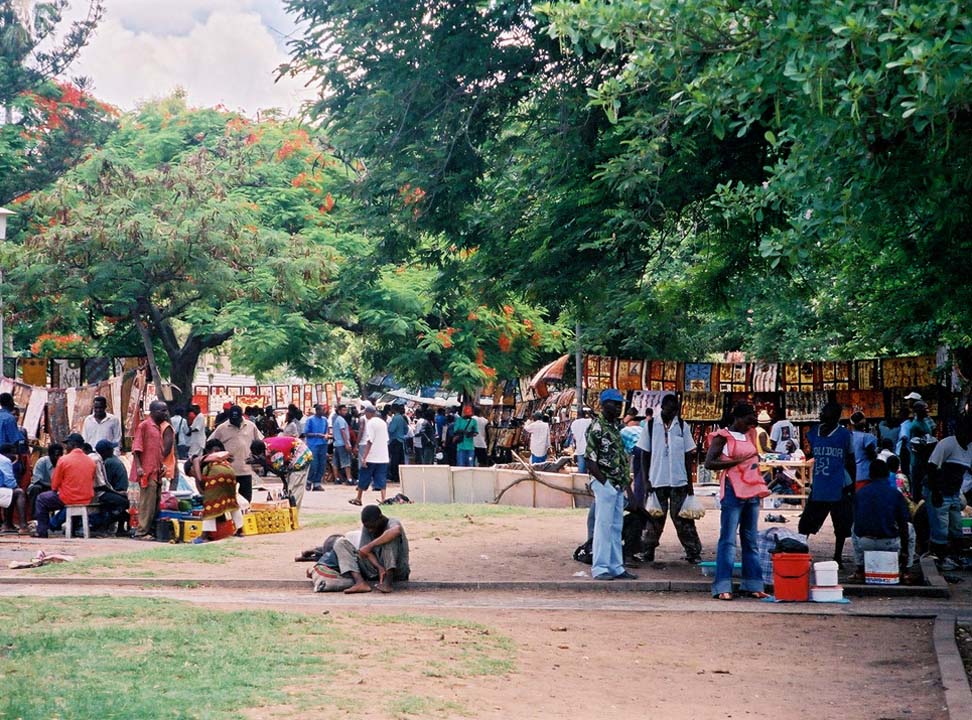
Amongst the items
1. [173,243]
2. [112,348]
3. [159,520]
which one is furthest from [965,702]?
[112,348]

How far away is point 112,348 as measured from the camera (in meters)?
32.2

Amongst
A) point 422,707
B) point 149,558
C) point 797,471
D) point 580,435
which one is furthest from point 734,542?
point 797,471

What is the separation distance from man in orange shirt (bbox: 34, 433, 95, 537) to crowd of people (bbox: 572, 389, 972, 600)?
7340mm

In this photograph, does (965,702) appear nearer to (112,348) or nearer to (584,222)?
(584,222)

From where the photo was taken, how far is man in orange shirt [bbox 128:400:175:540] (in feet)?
58.0

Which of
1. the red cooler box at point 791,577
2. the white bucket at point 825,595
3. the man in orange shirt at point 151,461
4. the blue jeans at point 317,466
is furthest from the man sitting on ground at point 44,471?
the white bucket at point 825,595

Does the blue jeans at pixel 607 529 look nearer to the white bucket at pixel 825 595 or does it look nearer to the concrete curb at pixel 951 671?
the white bucket at pixel 825 595

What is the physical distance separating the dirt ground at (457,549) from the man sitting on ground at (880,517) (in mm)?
1881

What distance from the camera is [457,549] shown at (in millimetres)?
16672

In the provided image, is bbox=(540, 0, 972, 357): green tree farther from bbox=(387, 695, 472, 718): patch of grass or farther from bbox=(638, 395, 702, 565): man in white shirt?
bbox=(387, 695, 472, 718): patch of grass

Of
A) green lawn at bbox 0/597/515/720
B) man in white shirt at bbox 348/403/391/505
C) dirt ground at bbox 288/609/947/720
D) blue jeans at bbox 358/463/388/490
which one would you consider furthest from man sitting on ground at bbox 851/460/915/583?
blue jeans at bbox 358/463/388/490

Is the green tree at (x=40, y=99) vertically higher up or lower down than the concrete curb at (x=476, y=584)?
higher up

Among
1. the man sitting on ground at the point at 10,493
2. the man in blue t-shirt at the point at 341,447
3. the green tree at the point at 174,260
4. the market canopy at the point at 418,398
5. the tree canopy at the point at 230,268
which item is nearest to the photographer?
the man sitting on ground at the point at 10,493

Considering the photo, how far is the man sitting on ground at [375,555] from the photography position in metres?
13.3
